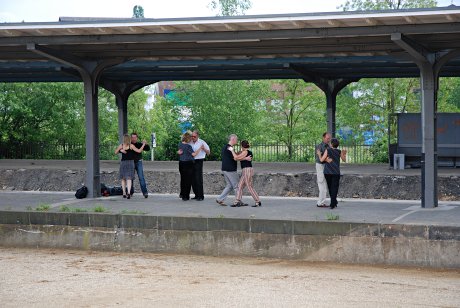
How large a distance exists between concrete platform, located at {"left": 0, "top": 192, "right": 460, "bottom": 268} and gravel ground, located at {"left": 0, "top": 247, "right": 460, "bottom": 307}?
274 mm

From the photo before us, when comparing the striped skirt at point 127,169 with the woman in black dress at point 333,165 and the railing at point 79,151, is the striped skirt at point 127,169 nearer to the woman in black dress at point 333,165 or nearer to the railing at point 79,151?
the woman in black dress at point 333,165

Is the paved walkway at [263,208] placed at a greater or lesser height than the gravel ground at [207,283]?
greater

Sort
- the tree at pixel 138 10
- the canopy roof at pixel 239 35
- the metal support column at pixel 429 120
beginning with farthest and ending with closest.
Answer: the tree at pixel 138 10 < the metal support column at pixel 429 120 < the canopy roof at pixel 239 35

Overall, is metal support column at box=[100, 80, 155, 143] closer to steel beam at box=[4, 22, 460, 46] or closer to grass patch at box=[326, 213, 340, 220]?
steel beam at box=[4, 22, 460, 46]

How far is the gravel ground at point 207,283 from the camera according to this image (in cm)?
1152

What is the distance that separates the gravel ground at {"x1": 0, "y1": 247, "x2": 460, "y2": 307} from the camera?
37.8ft

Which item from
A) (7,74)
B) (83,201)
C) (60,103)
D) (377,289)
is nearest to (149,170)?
(7,74)

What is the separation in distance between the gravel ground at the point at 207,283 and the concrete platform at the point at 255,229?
0.90 feet

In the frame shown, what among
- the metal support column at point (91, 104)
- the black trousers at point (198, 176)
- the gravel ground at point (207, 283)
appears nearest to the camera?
the gravel ground at point (207, 283)

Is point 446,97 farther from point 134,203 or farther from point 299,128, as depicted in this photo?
point 134,203

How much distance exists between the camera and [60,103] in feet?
136

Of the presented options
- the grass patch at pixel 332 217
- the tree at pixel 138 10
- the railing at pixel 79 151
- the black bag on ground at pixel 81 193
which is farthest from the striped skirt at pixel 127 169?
the tree at pixel 138 10

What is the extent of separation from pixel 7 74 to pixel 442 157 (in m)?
16.1

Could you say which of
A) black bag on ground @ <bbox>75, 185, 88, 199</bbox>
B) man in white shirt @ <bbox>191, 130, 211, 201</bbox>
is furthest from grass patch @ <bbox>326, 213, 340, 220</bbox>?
black bag on ground @ <bbox>75, 185, 88, 199</bbox>
